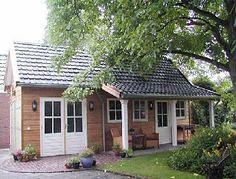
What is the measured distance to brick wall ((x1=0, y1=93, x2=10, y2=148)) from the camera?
22344mm

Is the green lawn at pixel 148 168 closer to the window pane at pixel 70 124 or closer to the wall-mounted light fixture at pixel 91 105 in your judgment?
the window pane at pixel 70 124

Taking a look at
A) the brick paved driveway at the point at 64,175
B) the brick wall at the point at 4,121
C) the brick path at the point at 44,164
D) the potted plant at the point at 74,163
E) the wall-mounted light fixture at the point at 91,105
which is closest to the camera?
the brick paved driveway at the point at 64,175

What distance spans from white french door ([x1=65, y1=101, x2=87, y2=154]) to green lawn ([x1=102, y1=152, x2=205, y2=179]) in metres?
3.60

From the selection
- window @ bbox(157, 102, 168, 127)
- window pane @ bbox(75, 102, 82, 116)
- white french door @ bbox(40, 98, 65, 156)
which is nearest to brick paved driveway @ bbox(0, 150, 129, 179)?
white french door @ bbox(40, 98, 65, 156)

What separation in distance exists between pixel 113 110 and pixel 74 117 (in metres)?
2.12

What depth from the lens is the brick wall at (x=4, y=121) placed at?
22.3m

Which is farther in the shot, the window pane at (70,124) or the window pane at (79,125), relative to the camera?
the window pane at (79,125)

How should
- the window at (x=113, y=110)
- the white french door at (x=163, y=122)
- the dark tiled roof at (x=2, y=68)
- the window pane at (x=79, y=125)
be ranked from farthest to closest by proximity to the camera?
the dark tiled roof at (x=2, y=68), the white french door at (x=163, y=122), the window at (x=113, y=110), the window pane at (x=79, y=125)

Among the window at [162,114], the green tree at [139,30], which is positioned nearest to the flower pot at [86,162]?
the green tree at [139,30]

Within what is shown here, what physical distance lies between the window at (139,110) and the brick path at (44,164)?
3490 millimetres

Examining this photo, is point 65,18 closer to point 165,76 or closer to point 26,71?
point 26,71

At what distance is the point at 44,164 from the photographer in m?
14.0

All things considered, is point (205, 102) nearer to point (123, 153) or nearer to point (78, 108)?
point (78, 108)

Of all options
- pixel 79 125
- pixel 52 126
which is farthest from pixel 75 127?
pixel 52 126
